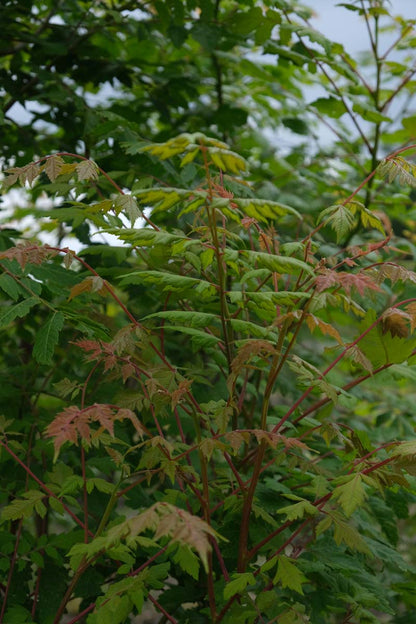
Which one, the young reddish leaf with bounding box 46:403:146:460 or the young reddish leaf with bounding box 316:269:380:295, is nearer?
the young reddish leaf with bounding box 46:403:146:460

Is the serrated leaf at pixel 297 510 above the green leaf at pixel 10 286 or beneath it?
beneath

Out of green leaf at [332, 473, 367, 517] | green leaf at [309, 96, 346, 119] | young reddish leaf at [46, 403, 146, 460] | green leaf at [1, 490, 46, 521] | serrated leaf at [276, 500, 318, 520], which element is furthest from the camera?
green leaf at [309, 96, 346, 119]

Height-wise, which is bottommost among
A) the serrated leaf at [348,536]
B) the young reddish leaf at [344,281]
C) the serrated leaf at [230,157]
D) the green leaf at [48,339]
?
the serrated leaf at [348,536]

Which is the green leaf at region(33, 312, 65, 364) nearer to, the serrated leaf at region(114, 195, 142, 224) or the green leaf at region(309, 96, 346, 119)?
the serrated leaf at region(114, 195, 142, 224)

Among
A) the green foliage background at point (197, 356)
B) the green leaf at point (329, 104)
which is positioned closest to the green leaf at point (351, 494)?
the green foliage background at point (197, 356)

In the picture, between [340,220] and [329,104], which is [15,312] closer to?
[340,220]

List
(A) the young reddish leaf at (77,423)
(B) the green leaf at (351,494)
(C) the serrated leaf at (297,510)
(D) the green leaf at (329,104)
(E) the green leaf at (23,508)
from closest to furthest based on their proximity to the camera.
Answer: (A) the young reddish leaf at (77,423) < (B) the green leaf at (351,494) < (C) the serrated leaf at (297,510) < (E) the green leaf at (23,508) < (D) the green leaf at (329,104)

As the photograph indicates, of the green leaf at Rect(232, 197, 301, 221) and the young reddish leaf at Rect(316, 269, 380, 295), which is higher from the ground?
the green leaf at Rect(232, 197, 301, 221)

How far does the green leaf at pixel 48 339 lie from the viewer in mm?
1470

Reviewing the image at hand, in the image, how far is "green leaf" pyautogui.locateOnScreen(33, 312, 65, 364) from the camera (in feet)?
4.82

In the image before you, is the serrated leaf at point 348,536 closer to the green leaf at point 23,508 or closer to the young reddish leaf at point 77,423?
the young reddish leaf at point 77,423

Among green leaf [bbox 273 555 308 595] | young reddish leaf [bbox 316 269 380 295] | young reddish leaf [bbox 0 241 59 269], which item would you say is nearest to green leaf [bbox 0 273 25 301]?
young reddish leaf [bbox 0 241 59 269]

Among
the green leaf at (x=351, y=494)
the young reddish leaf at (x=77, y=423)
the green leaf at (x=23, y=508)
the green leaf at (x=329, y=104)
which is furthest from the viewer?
the green leaf at (x=329, y=104)

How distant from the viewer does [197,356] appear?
2.31 meters
